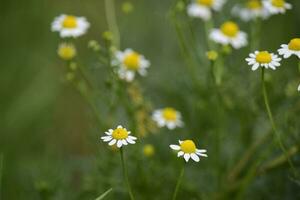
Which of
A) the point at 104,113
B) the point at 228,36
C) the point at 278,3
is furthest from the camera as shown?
the point at 104,113

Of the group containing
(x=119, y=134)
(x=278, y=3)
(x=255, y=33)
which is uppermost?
(x=255, y=33)

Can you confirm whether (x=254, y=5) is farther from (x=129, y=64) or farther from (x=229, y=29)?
(x=129, y=64)

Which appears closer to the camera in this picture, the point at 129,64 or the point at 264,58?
the point at 264,58

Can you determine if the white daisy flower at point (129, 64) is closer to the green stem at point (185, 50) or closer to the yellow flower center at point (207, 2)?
the green stem at point (185, 50)

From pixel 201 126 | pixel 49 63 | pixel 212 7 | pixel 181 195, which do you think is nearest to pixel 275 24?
pixel 212 7

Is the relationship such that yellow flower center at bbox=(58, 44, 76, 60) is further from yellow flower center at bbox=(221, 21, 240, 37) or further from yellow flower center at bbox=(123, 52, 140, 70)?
yellow flower center at bbox=(221, 21, 240, 37)

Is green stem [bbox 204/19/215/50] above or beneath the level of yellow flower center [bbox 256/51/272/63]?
above

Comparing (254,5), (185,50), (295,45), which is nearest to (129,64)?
(185,50)

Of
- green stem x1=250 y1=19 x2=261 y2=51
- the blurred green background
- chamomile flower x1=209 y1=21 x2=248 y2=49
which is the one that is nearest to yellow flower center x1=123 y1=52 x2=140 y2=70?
the blurred green background
